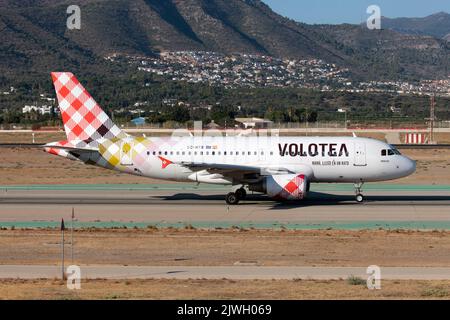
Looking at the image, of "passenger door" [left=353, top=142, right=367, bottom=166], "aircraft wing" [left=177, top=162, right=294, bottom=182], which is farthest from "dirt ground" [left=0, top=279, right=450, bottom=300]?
"passenger door" [left=353, top=142, right=367, bottom=166]

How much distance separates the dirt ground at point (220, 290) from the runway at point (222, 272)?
91 centimetres

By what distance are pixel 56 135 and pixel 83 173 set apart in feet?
166

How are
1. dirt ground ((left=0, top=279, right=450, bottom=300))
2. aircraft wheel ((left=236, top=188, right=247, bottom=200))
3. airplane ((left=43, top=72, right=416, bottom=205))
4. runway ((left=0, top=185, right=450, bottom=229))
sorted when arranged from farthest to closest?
Result: 1. aircraft wheel ((left=236, top=188, right=247, bottom=200))
2. airplane ((left=43, top=72, right=416, bottom=205))
3. runway ((left=0, top=185, right=450, bottom=229))
4. dirt ground ((left=0, top=279, right=450, bottom=300))

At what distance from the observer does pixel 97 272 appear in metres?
27.3

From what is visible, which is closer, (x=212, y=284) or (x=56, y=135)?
(x=212, y=284)

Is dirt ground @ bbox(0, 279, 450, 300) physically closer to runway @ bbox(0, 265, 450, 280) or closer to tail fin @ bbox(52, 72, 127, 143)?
runway @ bbox(0, 265, 450, 280)

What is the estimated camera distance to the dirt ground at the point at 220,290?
75.7ft

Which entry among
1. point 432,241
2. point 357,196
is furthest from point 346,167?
point 432,241

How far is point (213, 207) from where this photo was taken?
45625mm

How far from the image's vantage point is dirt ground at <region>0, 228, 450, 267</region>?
30.0 metres

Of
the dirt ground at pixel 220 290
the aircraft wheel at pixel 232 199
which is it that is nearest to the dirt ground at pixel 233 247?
the dirt ground at pixel 220 290

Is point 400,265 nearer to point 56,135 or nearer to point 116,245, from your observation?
point 116,245

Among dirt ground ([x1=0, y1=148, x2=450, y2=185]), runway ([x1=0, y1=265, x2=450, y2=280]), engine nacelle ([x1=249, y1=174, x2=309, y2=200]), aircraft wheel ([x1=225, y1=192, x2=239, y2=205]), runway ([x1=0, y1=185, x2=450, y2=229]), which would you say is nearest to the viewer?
runway ([x1=0, y1=265, x2=450, y2=280])

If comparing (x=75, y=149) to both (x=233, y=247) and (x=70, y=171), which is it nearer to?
(x=233, y=247)
